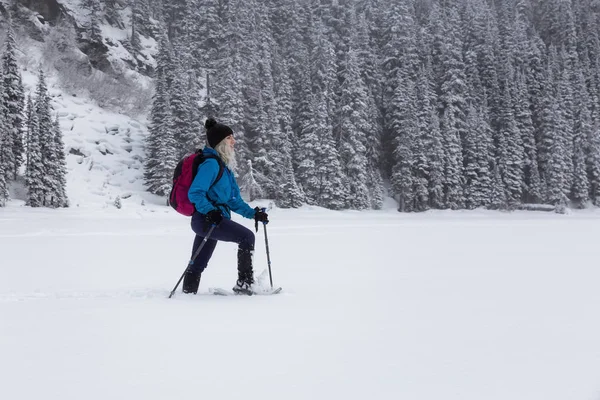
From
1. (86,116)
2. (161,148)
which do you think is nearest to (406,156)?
(161,148)

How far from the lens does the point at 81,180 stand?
1195 inches

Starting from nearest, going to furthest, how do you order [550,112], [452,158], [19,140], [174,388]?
[174,388], [19,140], [452,158], [550,112]

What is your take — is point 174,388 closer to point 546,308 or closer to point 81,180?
point 546,308

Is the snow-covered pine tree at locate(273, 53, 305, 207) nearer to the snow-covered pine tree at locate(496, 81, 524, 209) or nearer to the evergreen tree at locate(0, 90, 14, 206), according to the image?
the evergreen tree at locate(0, 90, 14, 206)

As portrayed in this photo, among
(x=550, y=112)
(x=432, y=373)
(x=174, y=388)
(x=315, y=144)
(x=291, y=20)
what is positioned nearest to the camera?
(x=174, y=388)

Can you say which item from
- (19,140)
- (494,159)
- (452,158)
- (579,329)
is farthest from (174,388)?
(494,159)

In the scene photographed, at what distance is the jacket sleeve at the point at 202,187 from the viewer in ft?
14.8

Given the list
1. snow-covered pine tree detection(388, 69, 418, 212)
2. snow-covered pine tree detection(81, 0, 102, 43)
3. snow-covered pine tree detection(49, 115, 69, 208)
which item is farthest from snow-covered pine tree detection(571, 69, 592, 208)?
snow-covered pine tree detection(81, 0, 102, 43)

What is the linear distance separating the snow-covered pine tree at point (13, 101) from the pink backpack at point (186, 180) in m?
26.6

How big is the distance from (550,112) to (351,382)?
167 feet

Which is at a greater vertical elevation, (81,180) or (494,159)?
(494,159)

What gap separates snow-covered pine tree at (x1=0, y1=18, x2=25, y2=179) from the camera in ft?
89.0

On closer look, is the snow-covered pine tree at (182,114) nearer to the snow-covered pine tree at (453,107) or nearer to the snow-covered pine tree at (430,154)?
the snow-covered pine tree at (430,154)

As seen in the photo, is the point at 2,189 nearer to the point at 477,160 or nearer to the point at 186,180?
the point at 186,180
